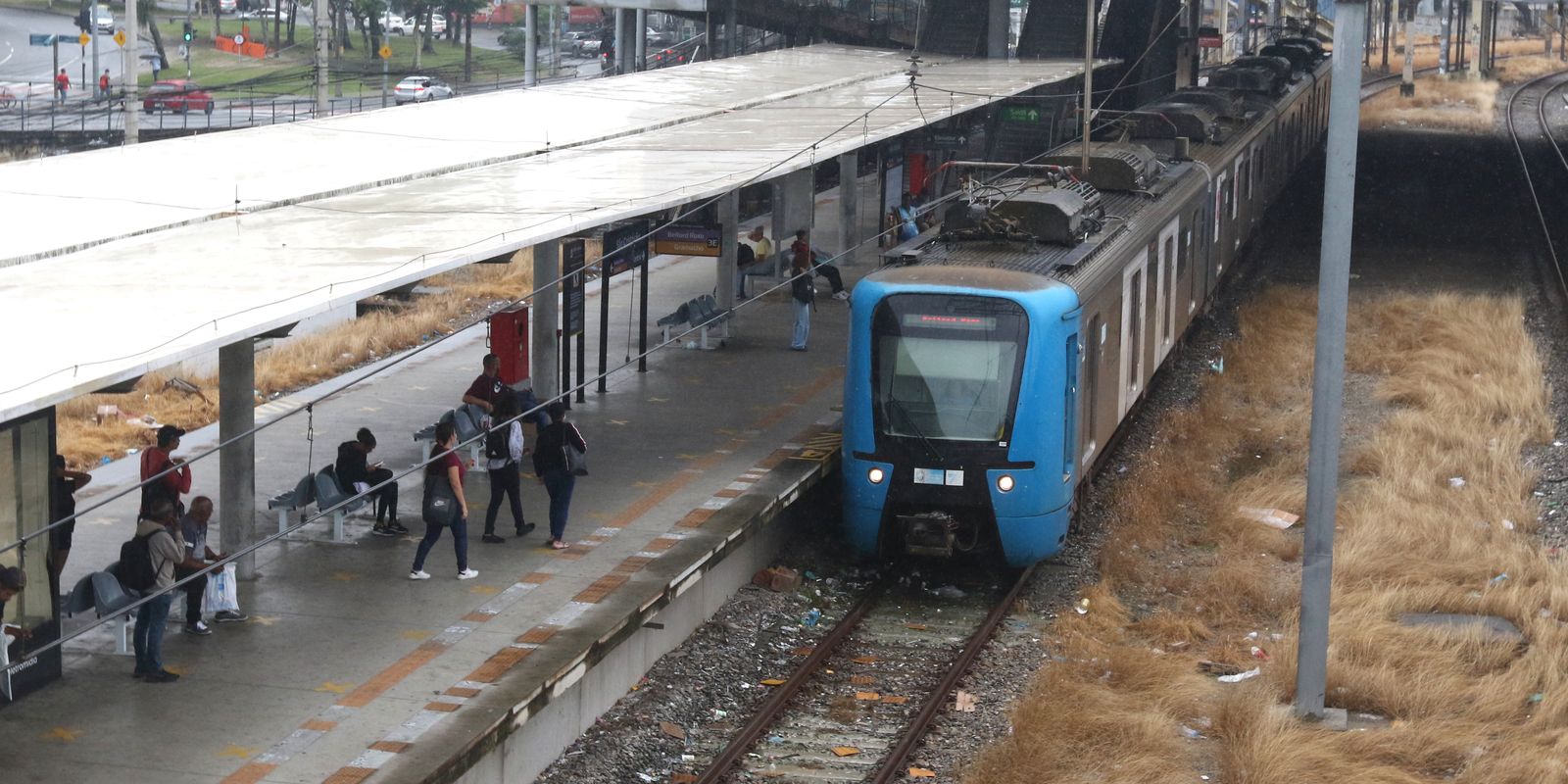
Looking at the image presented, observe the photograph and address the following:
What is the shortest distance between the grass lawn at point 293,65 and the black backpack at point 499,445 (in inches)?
1804

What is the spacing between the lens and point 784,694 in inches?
469

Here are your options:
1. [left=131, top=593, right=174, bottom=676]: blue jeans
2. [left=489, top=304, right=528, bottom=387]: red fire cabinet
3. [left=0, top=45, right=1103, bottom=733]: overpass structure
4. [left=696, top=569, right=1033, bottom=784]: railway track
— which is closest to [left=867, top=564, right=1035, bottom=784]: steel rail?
[left=696, top=569, right=1033, bottom=784]: railway track

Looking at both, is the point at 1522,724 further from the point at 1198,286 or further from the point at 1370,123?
the point at 1370,123

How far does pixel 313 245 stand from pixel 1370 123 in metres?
→ 49.7

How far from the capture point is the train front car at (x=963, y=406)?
1329 centimetres

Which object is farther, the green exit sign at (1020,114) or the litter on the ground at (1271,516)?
the green exit sign at (1020,114)

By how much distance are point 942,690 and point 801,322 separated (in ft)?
32.4

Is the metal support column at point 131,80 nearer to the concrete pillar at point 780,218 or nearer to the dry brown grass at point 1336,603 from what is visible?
the concrete pillar at point 780,218

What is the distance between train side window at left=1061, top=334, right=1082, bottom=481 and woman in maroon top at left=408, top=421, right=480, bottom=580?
14.5 feet

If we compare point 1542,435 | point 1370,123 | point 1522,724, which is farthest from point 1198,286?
point 1370,123

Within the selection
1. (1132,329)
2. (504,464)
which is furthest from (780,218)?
(504,464)

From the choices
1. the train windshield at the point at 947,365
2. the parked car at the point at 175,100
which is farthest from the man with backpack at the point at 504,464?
the parked car at the point at 175,100

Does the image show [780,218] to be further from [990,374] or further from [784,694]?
[784,694]

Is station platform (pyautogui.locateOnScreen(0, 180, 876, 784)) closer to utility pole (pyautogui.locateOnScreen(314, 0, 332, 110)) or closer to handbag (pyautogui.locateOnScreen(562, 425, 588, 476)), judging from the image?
handbag (pyautogui.locateOnScreen(562, 425, 588, 476))
